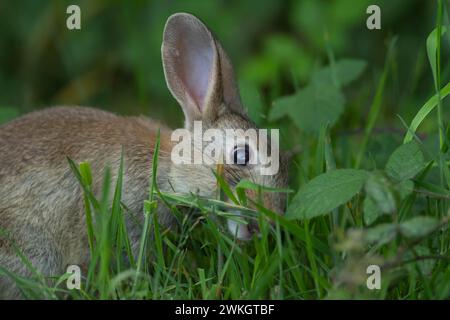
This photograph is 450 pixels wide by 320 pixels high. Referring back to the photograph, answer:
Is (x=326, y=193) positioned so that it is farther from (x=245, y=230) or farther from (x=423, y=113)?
(x=423, y=113)

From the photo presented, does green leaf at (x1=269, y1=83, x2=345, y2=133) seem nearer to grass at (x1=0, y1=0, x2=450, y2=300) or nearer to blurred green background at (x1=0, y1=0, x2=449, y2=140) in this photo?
grass at (x1=0, y1=0, x2=450, y2=300)

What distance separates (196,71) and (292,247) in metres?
1.27

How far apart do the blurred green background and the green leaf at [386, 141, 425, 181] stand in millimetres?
3156

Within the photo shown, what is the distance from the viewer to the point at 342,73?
513cm

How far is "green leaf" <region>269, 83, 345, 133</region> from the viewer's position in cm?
463

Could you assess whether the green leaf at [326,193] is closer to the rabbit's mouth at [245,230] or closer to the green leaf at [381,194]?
the green leaf at [381,194]

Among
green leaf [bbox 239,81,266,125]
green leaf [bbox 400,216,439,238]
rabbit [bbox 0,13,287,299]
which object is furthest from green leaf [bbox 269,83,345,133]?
green leaf [bbox 400,216,439,238]

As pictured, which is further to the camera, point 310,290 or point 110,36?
point 110,36

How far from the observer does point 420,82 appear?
738cm

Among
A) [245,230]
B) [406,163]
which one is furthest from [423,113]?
[245,230]

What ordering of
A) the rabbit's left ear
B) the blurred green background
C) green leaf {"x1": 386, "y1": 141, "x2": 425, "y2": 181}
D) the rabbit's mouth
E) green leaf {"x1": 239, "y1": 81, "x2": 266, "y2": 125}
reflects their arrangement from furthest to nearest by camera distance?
the blurred green background → green leaf {"x1": 239, "y1": 81, "x2": 266, "y2": 125} → the rabbit's left ear → the rabbit's mouth → green leaf {"x1": 386, "y1": 141, "x2": 425, "y2": 181}

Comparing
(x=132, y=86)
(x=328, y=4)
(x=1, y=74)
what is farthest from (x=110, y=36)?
(x=328, y=4)

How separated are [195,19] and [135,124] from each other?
69 centimetres
